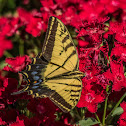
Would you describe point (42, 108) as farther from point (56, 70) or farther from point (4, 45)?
point (4, 45)

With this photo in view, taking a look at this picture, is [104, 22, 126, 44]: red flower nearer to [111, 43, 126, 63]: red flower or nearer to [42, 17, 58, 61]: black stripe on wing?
[111, 43, 126, 63]: red flower

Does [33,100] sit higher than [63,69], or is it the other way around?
[63,69]

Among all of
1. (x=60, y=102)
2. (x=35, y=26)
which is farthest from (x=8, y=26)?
(x=60, y=102)

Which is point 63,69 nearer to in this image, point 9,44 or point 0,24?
point 9,44

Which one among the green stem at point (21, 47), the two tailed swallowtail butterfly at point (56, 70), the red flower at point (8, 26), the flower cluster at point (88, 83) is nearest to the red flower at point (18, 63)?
the flower cluster at point (88, 83)

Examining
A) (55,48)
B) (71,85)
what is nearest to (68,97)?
(71,85)

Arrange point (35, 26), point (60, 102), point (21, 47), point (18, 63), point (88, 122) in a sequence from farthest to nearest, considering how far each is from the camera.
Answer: point (21, 47) → point (35, 26) → point (18, 63) → point (88, 122) → point (60, 102)

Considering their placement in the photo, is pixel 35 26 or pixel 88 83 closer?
pixel 88 83

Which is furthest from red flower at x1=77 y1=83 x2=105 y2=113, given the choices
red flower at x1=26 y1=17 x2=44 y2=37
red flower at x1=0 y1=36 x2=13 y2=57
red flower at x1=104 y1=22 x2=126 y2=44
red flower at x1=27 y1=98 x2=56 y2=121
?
red flower at x1=0 y1=36 x2=13 y2=57

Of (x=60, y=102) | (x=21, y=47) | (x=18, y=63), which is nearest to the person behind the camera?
(x=60, y=102)
